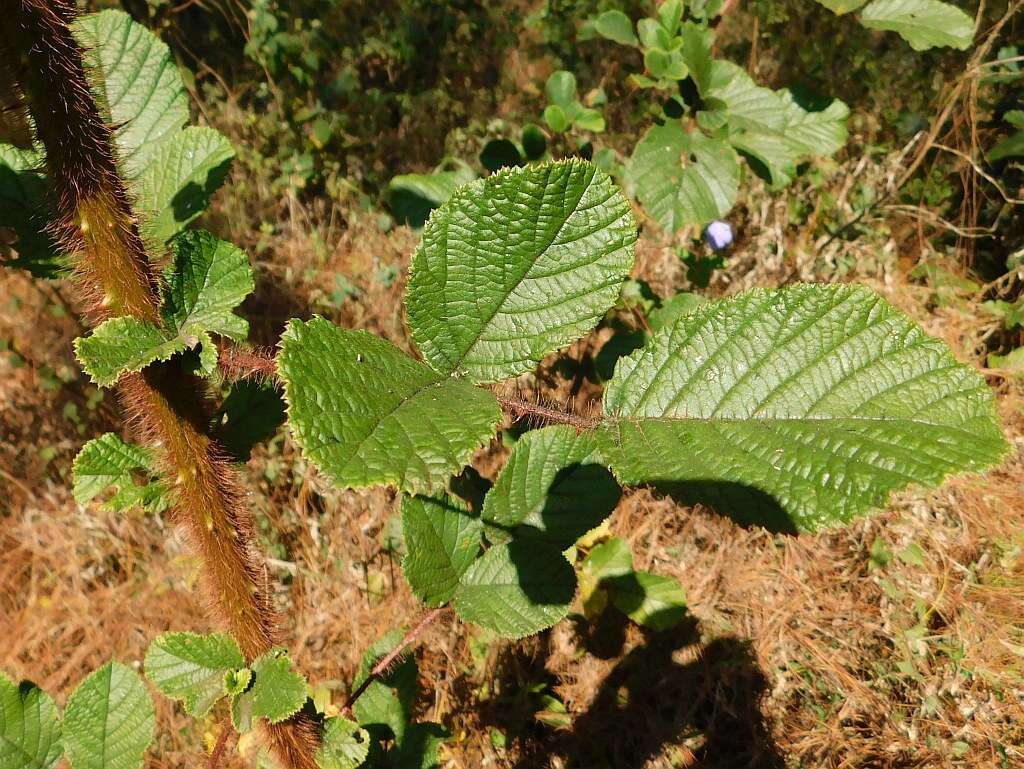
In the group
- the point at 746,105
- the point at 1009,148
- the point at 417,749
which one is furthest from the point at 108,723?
the point at 1009,148

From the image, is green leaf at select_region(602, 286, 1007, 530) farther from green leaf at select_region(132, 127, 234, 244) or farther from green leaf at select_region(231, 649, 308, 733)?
green leaf at select_region(132, 127, 234, 244)

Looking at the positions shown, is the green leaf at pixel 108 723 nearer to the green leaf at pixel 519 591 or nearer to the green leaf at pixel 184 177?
the green leaf at pixel 519 591

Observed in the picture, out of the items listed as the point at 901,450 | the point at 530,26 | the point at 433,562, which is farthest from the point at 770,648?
the point at 530,26

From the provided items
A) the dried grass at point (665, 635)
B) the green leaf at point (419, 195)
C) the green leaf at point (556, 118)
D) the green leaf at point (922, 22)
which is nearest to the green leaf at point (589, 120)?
the green leaf at point (556, 118)

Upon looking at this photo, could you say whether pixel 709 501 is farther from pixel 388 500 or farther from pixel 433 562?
pixel 388 500

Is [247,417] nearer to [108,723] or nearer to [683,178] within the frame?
[108,723]

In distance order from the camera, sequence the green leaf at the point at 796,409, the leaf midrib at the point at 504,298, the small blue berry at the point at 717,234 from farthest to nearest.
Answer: the small blue berry at the point at 717,234
the leaf midrib at the point at 504,298
the green leaf at the point at 796,409

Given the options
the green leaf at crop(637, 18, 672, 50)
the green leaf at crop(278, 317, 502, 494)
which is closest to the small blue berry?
the green leaf at crop(637, 18, 672, 50)
